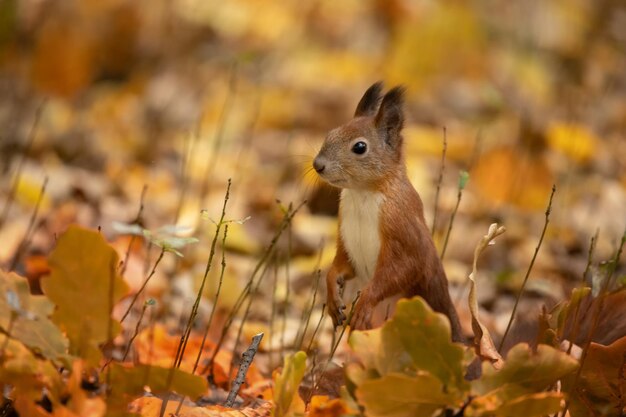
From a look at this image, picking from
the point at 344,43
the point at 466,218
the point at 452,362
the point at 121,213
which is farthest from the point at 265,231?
the point at 344,43

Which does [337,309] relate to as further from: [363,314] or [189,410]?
[189,410]

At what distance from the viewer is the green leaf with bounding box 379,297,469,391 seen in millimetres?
1454

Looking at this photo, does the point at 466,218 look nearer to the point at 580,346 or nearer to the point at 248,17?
the point at 580,346

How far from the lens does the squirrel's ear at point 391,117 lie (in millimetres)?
2084

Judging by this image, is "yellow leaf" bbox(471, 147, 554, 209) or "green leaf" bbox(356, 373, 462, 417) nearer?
"green leaf" bbox(356, 373, 462, 417)

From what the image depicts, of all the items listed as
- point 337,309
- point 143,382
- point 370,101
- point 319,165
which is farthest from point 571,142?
point 143,382

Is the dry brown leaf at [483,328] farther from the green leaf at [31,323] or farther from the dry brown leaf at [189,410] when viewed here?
the green leaf at [31,323]

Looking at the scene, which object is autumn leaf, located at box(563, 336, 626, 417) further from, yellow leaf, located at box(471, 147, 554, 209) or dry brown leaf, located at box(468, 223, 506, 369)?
yellow leaf, located at box(471, 147, 554, 209)

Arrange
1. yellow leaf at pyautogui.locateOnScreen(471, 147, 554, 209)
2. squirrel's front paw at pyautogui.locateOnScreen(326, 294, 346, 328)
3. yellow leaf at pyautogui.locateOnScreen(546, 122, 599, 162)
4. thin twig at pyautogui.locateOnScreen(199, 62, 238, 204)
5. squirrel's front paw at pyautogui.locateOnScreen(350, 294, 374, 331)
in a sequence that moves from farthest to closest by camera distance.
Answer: yellow leaf at pyautogui.locateOnScreen(546, 122, 599, 162) → yellow leaf at pyautogui.locateOnScreen(471, 147, 554, 209) → thin twig at pyautogui.locateOnScreen(199, 62, 238, 204) → squirrel's front paw at pyautogui.locateOnScreen(326, 294, 346, 328) → squirrel's front paw at pyautogui.locateOnScreen(350, 294, 374, 331)

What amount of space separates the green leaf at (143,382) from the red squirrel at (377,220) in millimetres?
445

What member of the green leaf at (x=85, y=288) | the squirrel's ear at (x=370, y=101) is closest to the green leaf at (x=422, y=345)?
the green leaf at (x=85, y=288)

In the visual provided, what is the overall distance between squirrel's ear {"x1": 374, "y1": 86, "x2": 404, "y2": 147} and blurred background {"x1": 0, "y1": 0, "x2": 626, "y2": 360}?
58 cm

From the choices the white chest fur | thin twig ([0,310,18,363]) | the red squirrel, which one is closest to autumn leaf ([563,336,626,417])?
the red squirrel

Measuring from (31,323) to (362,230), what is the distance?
2.49ft
